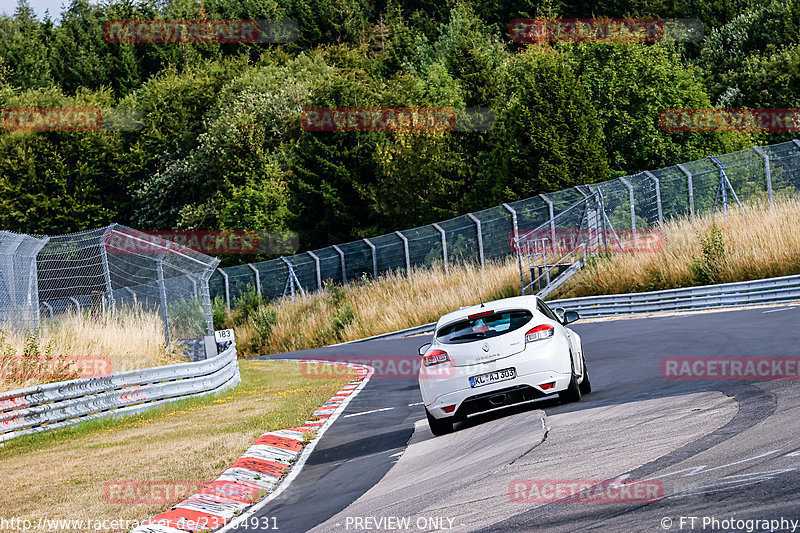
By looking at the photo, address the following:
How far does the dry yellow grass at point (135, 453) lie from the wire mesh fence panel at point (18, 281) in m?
3.13

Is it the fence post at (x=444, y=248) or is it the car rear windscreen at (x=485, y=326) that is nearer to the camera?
the car rear windscreen at (x=485, y=326)

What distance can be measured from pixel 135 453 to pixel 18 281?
786cm

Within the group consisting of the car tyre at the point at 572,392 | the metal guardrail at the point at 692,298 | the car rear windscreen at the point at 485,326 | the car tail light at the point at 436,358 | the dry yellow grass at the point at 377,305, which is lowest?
the dry yellow grass at the point at 377,305

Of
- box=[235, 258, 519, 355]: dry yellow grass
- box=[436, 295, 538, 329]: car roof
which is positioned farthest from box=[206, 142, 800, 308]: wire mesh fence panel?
box=[436, 295, 538, 329]: car roof

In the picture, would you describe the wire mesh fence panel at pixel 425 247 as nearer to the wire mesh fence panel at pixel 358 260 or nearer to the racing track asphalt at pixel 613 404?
the wire mesh fence panel at pixel 358 260

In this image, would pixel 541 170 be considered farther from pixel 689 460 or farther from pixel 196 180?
pixel 689 460

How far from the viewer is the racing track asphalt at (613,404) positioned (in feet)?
20.8

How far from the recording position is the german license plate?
11.9m

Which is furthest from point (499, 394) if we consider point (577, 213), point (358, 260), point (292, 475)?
point (358, 260)

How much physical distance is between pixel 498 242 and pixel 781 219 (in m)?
11.5

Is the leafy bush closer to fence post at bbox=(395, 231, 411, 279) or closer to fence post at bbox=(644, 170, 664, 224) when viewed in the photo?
fence post at bbox=(644, 170, 664, 224)

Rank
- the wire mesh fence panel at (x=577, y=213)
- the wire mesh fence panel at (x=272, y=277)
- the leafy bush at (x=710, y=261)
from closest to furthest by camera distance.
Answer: the leafy bush at (x=710, y=261) < the wire mesh fence panel at (x=577, y=213) < the wire mesh fence panel at (x=272, y=277)

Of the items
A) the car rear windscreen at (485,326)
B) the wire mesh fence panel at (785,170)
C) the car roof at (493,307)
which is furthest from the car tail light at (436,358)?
the wire mesh fence panel at (785,170)

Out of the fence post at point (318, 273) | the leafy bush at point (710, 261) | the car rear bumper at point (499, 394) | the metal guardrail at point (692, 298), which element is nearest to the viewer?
the car rear bumper at point (499, 394)
